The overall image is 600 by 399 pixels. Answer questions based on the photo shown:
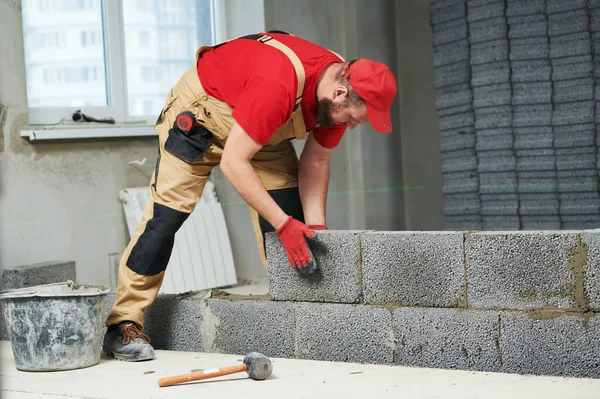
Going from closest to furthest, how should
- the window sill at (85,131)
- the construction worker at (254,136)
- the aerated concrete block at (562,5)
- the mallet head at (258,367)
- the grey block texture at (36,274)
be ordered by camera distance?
the mallet head at (258,367) < the construction worker at (254,136) < the grey block texture at (36,274) < the window sill at (85,131) < the aerated concrete block at (562,5)

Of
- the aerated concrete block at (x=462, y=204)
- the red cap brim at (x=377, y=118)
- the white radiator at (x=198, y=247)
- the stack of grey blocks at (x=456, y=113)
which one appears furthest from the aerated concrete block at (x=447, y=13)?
the red cap brim at (x=377, y=118)

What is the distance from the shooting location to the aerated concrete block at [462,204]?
4.94 m

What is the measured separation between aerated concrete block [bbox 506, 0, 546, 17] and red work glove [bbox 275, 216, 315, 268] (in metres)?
2.50

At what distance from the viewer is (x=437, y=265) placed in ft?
8.70

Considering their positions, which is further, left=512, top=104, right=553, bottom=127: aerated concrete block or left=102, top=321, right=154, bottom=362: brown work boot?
left=512, top=104, right=553, bottom=127: aerated concrete block

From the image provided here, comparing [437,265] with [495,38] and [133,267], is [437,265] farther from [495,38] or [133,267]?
[495,38]

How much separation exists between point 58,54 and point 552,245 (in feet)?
9.84

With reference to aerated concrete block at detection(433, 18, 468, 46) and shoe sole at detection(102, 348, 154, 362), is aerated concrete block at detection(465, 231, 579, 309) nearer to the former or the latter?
shoe sole at detection(102, 348, 154, 362)

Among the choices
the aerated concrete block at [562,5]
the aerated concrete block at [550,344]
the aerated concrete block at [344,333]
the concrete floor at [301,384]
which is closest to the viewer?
the concrete floor at [301,384]

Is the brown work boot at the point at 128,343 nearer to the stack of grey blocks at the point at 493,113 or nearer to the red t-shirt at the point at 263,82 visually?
the red t-shirt at the point at 263,82

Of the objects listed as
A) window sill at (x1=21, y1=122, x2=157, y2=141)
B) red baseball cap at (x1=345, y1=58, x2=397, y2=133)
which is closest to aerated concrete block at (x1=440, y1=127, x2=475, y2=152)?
window sill at (x1=21, y1=122, x2=157, y2=141)

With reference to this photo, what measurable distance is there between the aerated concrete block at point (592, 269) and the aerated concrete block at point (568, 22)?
7.88ft

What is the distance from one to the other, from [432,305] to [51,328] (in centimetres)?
133

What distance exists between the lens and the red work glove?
2.75m
